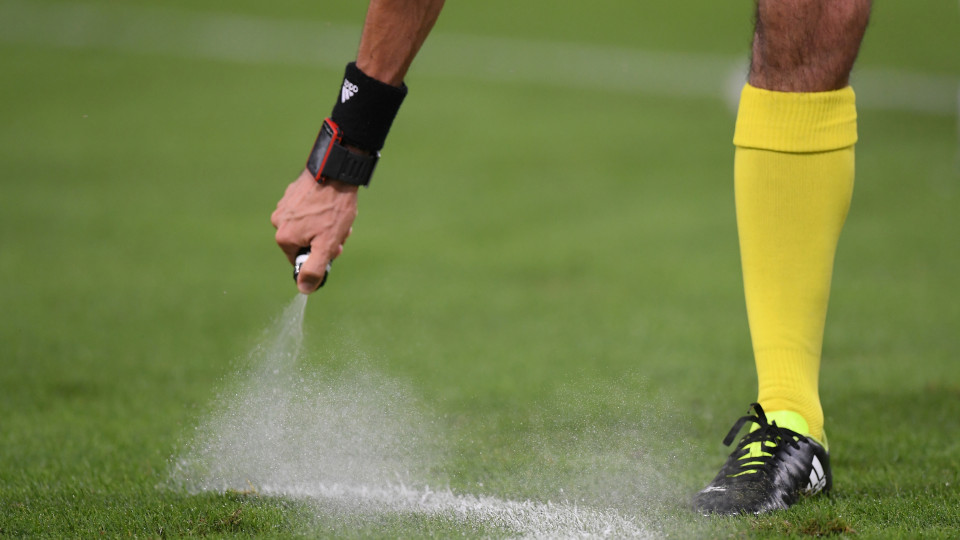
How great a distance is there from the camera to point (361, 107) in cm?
170

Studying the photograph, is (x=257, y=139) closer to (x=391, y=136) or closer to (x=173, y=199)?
(x=391, y=136)

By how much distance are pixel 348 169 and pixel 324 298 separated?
2.02 m

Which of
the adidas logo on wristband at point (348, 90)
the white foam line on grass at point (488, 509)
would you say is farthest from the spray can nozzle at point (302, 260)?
the white foam line on grass at point (488, 509)

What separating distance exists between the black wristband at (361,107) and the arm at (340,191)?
0.08 feet

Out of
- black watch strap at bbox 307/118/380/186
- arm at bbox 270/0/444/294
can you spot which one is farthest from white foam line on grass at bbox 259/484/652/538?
black watch strap at bbox 307/118/380/186

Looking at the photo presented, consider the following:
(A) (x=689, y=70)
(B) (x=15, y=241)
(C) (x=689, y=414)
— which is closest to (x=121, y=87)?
(B) (x=15, y=241)

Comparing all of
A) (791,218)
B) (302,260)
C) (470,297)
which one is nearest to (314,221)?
(302,260)

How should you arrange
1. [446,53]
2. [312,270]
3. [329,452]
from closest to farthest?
[312,270] → [329,452] → [446,53]

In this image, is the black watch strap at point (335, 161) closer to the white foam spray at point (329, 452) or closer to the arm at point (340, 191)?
the arm at point (340, 191)

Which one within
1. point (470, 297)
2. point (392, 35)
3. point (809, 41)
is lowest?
point (470, 297)

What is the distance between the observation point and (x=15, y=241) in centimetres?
448

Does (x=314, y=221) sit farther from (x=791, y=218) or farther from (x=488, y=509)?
(x=791, y=218)

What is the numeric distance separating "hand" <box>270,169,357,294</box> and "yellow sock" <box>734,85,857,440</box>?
677 millimetres

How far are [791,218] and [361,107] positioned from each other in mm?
732
